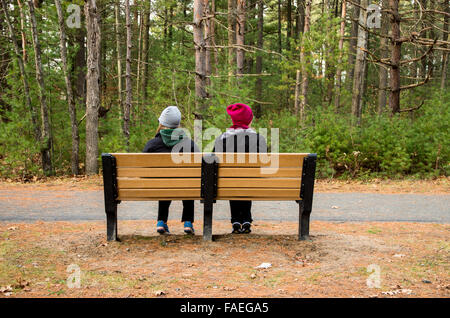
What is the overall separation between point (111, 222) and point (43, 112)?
828 cm

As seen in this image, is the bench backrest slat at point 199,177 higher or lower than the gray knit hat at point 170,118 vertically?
lower

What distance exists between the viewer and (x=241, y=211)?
18.8 ft

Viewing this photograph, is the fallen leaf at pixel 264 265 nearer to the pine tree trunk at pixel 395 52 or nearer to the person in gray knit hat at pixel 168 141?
the person in gray knit hat at pixel 168 141

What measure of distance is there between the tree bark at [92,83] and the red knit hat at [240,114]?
710cm

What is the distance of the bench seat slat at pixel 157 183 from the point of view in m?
5.03

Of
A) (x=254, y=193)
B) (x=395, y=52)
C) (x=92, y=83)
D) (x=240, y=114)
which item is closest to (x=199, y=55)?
(x=92, y=83)

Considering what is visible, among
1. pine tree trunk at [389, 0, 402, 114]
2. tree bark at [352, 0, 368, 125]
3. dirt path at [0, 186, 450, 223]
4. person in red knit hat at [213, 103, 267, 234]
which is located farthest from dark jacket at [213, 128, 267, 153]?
tree bark at [352, 0, 368, 125]

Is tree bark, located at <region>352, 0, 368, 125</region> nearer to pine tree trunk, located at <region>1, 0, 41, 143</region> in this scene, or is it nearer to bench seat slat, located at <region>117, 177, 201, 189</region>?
pine tree trunk, located at <region>1, 0, 41, 143</region>

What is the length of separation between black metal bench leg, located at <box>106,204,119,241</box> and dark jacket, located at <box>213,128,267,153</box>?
141 cm

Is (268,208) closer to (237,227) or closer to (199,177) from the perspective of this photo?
(237,227)

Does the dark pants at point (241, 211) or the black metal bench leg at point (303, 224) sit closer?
the black metal bench leg at point (303, 224)

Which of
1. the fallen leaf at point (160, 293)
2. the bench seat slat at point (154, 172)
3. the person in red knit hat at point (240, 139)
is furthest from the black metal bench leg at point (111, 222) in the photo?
the fallen leaf at point (160, 293)
